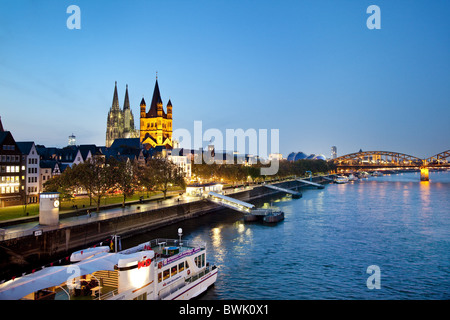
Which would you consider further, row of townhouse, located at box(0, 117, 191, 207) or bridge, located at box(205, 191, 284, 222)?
bridge, located at box(205, 191, 284, 222)

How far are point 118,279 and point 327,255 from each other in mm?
22975

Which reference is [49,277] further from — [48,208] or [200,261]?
[48,208]

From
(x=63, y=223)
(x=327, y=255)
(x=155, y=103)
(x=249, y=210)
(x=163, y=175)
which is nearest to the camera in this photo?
(x=327, y=255)

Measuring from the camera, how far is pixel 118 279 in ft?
64.3

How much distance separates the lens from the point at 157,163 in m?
72.4

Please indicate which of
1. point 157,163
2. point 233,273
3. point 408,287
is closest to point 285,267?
point 233,273

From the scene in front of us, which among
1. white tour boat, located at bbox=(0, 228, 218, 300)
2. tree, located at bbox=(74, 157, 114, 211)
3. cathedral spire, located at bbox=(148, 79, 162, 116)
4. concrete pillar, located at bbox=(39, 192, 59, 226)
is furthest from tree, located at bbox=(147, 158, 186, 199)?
cathedral spire, located at bbox=(148, 79, 162, 116)

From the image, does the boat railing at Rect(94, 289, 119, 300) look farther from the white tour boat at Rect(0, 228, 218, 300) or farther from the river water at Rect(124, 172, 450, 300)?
the river water at Rect(124, 172, 450, 300)

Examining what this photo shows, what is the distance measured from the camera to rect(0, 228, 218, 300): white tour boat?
1655 cm

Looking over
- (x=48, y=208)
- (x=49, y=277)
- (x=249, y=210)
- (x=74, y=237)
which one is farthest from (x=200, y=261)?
(x=249, y=210)

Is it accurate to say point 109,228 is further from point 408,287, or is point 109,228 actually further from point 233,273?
point 408,287

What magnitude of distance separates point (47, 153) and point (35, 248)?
6081 cm

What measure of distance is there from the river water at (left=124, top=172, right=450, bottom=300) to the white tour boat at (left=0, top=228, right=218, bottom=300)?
8.10ft

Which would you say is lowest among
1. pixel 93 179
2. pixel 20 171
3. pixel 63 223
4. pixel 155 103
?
pixel 63 223
